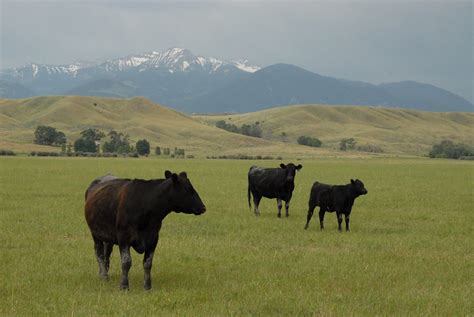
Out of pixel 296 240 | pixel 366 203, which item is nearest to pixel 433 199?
pixel 366 203

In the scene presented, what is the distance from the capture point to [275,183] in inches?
1040

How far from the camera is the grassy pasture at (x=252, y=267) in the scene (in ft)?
37.5

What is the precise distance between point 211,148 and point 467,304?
540 feet

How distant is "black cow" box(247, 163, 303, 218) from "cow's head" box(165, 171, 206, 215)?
13093mm

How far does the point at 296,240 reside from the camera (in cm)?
1920

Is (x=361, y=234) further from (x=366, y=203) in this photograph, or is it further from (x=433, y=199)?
(x=433, y=199)

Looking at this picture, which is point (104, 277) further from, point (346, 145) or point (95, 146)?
point (346, 145)

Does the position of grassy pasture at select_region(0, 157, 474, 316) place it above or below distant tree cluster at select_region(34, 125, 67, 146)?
below

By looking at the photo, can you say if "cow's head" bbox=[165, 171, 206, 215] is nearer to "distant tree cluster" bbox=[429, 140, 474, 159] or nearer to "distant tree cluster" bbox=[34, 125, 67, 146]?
"distant tree cluster" bbox=[429, 140, 474, 159]

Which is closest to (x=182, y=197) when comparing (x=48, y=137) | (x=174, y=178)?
(x=174, y=178)

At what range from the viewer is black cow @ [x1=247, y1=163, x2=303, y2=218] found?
25.5 m

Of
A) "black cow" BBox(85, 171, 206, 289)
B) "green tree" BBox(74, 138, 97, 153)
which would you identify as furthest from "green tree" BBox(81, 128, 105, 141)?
"black cow" BBox(85, 171, 206, 289)

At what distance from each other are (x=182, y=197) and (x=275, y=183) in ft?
47.2

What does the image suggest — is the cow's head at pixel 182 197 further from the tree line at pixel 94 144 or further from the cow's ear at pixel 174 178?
the tree line at pixel 94 144
